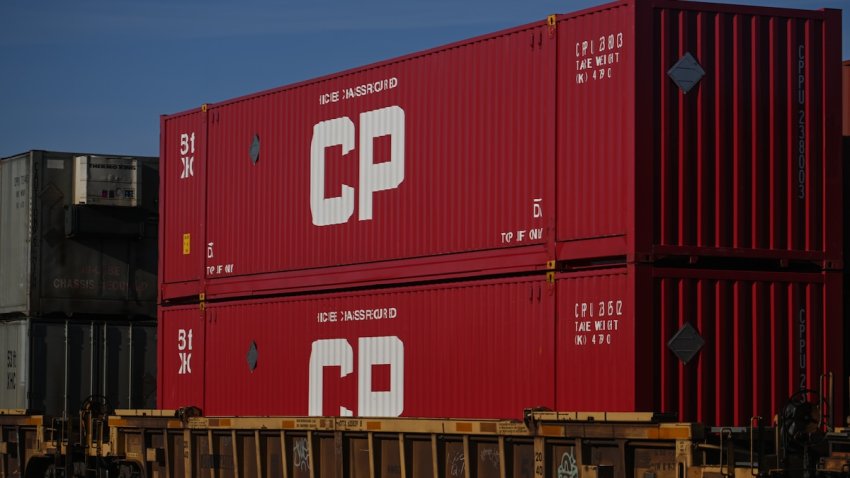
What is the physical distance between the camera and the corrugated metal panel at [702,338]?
46.6ft

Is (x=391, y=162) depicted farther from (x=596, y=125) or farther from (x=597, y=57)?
(x=597, y=57)

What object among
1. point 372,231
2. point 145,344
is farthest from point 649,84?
point 145,344

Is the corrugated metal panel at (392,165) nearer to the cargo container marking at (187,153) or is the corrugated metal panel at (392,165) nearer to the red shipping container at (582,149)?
the red shipping container at (582,149)

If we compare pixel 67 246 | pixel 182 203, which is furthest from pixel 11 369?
pixel 182 203

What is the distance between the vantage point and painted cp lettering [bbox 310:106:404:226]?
17438mm

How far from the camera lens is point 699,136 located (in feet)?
47.9

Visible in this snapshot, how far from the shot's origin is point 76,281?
2259 cm

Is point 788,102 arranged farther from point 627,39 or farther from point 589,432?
point 589,432

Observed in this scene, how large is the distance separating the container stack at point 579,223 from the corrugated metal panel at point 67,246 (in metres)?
5.26

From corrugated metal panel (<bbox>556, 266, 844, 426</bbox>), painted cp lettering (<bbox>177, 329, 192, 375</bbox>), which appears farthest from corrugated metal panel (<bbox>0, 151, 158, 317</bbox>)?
corrugated metal panel (<bbox>556, 266, 844, 426</bbox>)

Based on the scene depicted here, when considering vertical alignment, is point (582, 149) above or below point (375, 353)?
above

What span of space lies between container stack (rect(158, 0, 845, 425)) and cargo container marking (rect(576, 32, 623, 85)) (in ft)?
0.08

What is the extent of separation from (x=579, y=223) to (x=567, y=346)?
1.35 m

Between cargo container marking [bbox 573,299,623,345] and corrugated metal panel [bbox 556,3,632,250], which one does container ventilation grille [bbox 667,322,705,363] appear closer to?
cargo container marking [bbox 573,299,623,345]
